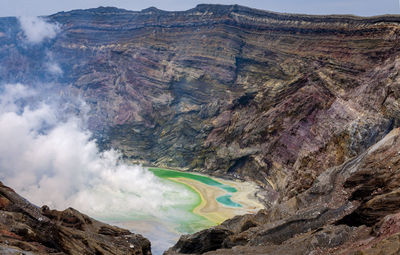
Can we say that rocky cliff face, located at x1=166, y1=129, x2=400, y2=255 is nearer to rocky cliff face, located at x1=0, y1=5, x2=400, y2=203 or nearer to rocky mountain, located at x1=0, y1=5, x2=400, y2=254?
rocky mountain, located at x1=0, y1=5, x2=400, y2=254

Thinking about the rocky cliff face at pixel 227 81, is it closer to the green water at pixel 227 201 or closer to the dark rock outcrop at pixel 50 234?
the green water at pixel 227 201

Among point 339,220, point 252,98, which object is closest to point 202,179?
point 252,98

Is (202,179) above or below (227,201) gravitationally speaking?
above

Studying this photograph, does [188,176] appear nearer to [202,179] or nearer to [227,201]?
[202,179]

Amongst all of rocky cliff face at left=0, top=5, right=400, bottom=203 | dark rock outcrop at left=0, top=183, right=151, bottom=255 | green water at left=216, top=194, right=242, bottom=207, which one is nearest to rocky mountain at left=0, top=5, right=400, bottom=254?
rocky cliff face at left=0, top=5, right=400, bottom=203

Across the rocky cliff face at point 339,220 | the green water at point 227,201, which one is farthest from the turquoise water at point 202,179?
the rocky cliff face at point 339,220

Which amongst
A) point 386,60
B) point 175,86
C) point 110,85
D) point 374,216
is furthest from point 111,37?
point 374,216

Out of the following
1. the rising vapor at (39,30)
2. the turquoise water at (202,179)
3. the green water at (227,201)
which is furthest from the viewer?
the rising vapor at (39,30)
